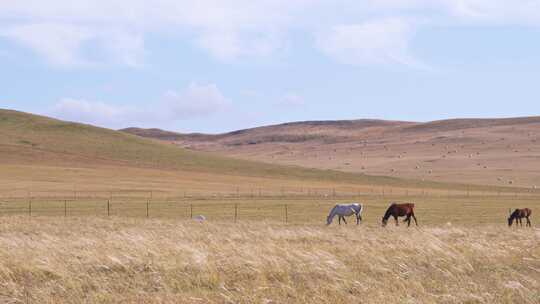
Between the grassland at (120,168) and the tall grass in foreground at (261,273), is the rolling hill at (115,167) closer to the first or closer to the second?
the grassland at (120,168)

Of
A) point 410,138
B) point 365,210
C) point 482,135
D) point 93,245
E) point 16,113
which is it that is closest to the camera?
point 93,245

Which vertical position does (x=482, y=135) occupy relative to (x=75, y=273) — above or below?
above

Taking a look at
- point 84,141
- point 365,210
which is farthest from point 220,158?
point 365,210

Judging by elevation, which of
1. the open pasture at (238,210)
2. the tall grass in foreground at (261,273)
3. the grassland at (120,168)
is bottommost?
the open pasture at (238,210)

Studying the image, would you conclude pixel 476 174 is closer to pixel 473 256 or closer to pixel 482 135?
pixel 482 135

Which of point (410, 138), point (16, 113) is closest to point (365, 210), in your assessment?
point (16, 113)

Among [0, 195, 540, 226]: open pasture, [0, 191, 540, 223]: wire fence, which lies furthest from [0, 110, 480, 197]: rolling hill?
[0, 195, 540, 226]: open pasture

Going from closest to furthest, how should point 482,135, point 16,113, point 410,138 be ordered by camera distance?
point 16,113
point 482,135
point 410,138

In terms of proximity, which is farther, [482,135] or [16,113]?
[482,135]

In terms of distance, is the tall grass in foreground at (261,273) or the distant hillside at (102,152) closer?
the tall grass in foreground at (261,273)

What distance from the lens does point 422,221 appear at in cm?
3775

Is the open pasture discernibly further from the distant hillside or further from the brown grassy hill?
the brown grassy hill

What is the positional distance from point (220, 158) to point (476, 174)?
44.5 meters

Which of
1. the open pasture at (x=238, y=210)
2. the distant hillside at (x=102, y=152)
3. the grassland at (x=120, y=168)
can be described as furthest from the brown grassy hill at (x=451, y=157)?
the open pasture at (x=238, y=210)
